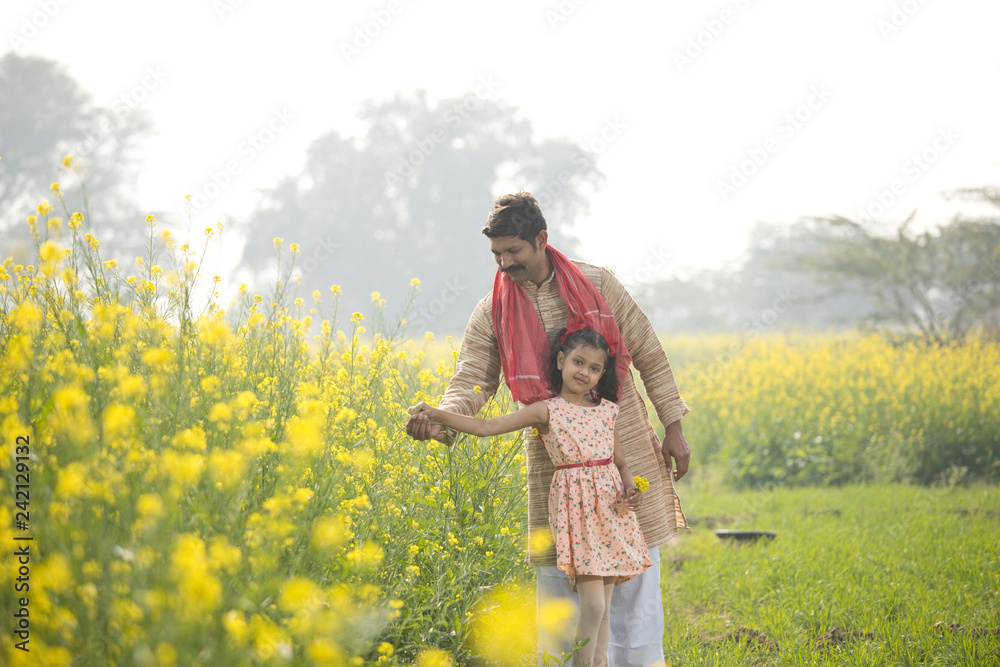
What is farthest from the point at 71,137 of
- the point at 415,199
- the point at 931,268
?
the point at 931,268

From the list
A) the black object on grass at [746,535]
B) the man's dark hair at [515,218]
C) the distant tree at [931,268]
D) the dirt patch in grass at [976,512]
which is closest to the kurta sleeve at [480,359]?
the man's dark hair at [515,218]

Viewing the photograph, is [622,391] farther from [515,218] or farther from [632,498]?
[515,218]

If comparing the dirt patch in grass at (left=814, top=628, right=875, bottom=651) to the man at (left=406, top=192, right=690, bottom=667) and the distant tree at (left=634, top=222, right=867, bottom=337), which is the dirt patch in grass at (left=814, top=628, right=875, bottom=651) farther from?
the distant tree at (left=634, top=222, right=867, bottom=337)

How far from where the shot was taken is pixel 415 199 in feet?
89.2

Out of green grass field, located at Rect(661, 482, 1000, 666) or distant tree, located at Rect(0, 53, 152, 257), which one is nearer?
green grass field, located at Rect(661, 482, 1000, 666)

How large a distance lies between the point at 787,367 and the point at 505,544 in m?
6.84

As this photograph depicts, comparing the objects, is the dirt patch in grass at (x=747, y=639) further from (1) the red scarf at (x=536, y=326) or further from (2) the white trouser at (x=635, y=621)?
(1) the red scarf at (x=536, y=326)

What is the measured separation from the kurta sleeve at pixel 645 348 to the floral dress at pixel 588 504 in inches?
13.2

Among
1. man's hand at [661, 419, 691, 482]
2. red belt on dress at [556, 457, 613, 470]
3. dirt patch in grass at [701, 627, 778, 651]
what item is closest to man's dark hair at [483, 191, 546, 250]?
red belt on dress at [556, 457, 613, 470]

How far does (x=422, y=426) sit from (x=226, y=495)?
74 centimetres

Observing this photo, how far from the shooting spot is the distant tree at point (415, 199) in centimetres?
2641

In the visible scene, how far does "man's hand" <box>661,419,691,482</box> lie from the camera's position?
256cm

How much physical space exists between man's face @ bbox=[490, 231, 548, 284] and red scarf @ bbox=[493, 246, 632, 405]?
3.0 inches

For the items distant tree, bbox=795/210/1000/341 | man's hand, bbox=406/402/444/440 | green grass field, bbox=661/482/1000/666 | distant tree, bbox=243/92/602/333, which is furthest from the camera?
distant tree, bbox=243/92/602/333
